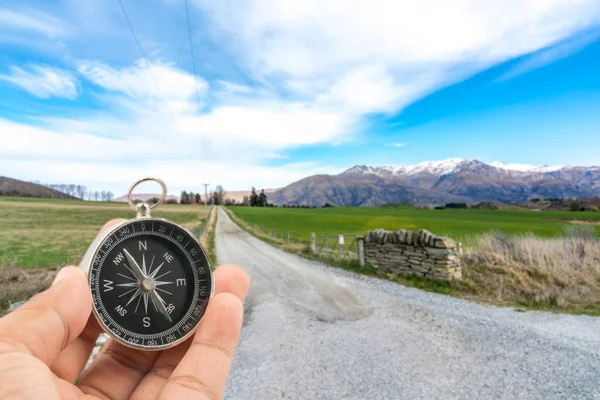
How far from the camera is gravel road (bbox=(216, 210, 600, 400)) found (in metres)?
5.12

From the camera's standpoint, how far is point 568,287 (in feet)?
35.2

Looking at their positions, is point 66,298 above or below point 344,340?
above

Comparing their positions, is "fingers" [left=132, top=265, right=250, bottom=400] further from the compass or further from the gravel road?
the gravel road

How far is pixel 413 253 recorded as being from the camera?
12.8m

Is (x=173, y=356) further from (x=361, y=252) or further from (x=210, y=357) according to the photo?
(x=361, y=252)

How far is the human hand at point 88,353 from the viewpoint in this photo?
1316 mm

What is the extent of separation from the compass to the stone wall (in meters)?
11.2

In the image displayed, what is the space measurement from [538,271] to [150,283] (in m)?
13.5

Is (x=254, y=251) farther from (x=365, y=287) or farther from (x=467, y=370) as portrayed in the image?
(x=467, y=370)

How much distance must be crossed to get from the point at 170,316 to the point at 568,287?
43.1 ft

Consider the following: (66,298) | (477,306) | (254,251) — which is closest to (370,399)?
(66,298)

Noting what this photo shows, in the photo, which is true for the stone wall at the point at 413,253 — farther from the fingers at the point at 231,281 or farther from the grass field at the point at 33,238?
the fingers at the point at 231,281

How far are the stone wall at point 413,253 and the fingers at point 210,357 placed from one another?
443 inches

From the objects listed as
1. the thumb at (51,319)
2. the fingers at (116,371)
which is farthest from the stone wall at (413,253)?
the thumb at (51,319)
